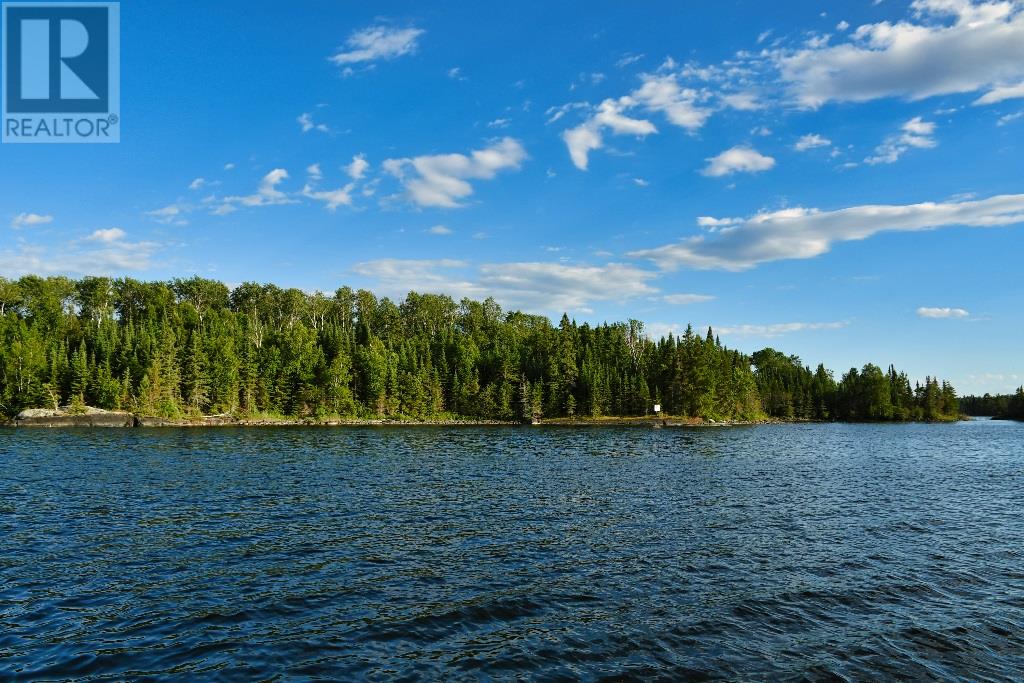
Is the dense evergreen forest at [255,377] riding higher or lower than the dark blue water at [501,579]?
higher

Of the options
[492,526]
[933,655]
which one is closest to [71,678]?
[492,526]

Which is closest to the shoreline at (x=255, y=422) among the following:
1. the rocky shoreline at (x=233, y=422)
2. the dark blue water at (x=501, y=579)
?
the rocky shoreline at (x=233, y=422)

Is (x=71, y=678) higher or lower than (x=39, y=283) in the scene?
lower

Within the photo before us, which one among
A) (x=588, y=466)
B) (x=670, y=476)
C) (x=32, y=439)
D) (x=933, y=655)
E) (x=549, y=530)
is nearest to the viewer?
(x=933, y=655)

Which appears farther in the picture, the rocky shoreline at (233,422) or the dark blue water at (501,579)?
the rocky shoreline at (233,422)

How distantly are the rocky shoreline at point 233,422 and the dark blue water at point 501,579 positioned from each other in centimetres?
10076

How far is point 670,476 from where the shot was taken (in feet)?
199

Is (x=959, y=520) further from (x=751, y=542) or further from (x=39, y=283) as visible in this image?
(x=39, y=283)

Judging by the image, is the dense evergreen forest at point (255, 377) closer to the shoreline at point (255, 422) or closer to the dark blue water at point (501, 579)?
the shoreline at point (255, 422)

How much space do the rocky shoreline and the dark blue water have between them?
331ft

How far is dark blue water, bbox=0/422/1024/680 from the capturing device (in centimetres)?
1803

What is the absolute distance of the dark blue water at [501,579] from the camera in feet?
59.2

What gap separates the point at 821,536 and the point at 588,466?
36.1 m

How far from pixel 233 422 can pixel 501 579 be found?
15745 cm
